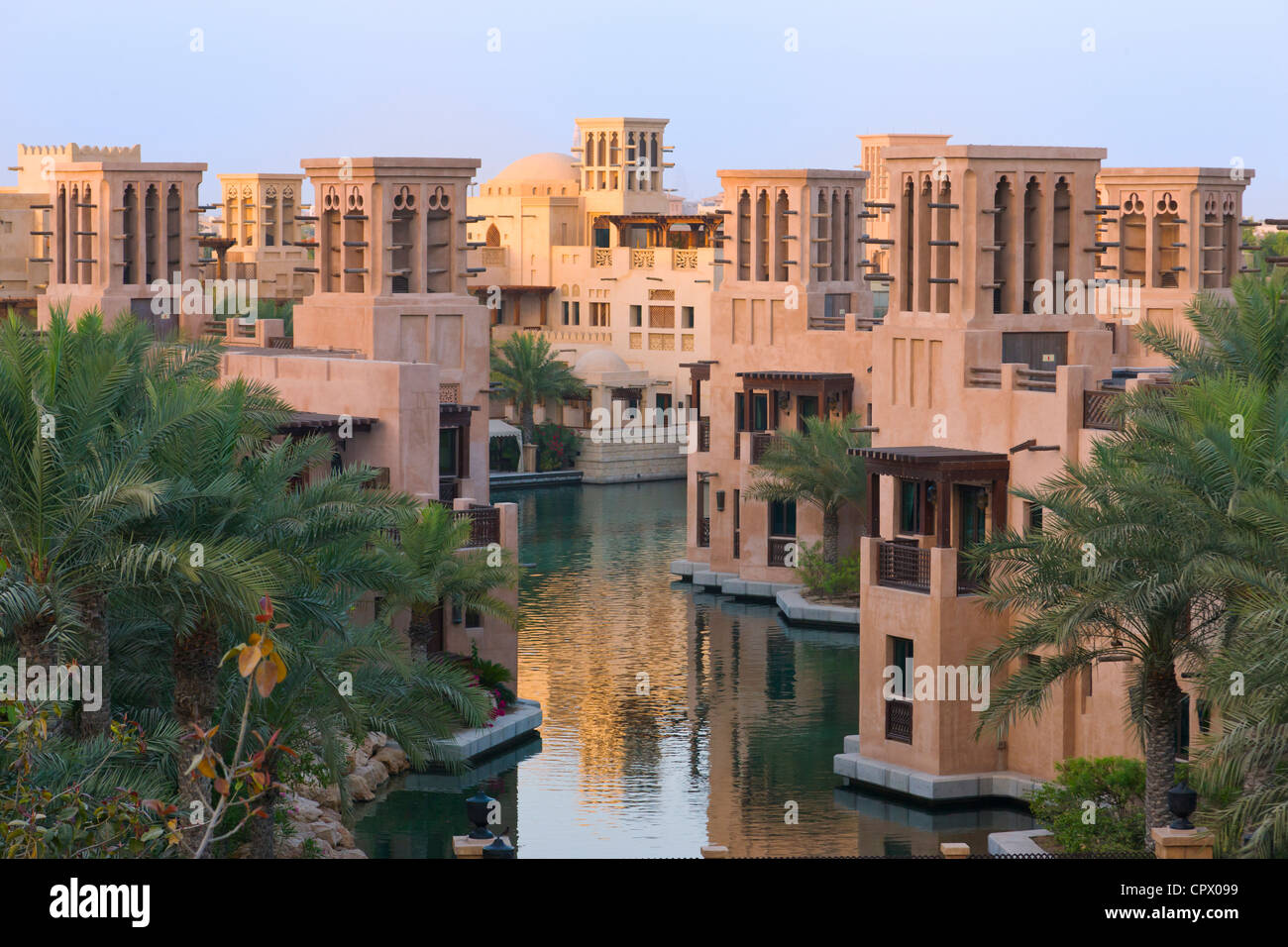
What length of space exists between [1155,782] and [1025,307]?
368 inches

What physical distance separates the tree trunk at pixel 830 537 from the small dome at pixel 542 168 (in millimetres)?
48308

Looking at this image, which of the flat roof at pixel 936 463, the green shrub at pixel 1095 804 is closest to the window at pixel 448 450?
the flat roof at pixel 936 463

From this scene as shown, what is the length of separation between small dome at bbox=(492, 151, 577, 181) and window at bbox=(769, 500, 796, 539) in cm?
4608

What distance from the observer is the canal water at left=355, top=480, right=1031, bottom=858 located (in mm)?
23750

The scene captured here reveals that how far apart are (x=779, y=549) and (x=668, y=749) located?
45.7 feet

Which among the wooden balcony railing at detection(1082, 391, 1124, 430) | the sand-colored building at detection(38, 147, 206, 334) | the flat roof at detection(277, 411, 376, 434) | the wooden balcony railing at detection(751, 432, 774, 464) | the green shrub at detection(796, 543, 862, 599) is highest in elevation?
the sand-colored building at detection(38, 147, 206, 334)

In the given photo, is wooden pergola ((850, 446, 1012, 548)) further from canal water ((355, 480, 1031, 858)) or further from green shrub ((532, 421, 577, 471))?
green shrub ((532, 421, 577, 471))

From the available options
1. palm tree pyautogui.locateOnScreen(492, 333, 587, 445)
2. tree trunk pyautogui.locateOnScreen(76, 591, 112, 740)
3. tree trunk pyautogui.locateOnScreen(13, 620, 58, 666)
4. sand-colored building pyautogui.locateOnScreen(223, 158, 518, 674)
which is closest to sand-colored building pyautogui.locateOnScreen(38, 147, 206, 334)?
sand-colored building pyautogui.locateOnScreen(223, 158, 518, 674)

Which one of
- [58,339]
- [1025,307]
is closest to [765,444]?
[1025,307]

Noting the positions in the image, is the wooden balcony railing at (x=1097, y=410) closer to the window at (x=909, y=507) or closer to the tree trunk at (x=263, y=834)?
the window at (x=909, y=507)

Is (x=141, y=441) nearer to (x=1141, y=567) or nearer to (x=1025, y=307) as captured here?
(x=1141, y=567)

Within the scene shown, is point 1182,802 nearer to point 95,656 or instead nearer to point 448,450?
point 95,656

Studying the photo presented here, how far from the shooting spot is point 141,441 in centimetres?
1755
